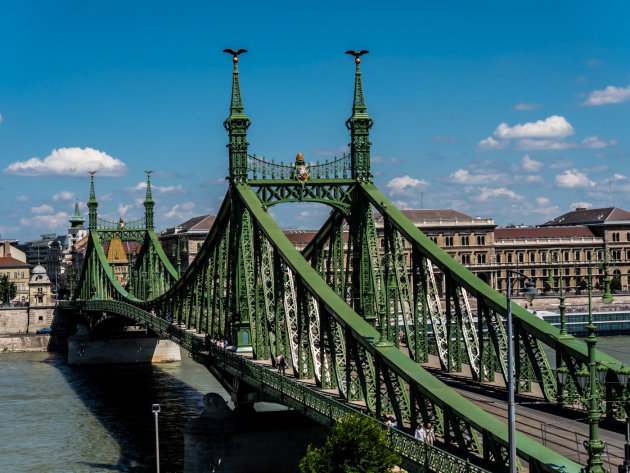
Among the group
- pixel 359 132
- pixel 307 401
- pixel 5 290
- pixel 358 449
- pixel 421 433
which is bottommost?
pixel 358 449

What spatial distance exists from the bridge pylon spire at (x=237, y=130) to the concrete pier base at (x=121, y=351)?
68.7 m

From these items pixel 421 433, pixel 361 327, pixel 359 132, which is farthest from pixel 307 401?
pixel 359 132

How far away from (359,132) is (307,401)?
16620mm

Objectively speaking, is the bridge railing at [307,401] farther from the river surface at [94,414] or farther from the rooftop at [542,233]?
the rooftop at [542,233]

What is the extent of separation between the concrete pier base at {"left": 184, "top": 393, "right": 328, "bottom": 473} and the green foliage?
14.4 m

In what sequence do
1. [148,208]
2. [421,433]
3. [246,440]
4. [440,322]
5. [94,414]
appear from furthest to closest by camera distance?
[148,208]
[94,414]
[246,440]
[440,322]
[421,433]

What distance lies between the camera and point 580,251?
172250 millimetres

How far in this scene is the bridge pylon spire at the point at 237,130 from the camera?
5075 cm

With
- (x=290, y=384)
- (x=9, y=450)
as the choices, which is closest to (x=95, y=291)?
(x=9, y=450)

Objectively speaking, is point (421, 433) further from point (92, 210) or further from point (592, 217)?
point (592, 217)

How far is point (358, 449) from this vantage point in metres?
32.5

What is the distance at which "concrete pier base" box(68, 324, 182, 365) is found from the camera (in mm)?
117375

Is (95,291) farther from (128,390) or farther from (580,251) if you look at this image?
(580,251)

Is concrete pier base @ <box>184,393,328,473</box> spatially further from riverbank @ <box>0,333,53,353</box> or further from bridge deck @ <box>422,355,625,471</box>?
riverbank @ <box>0,333,53,353</box>
